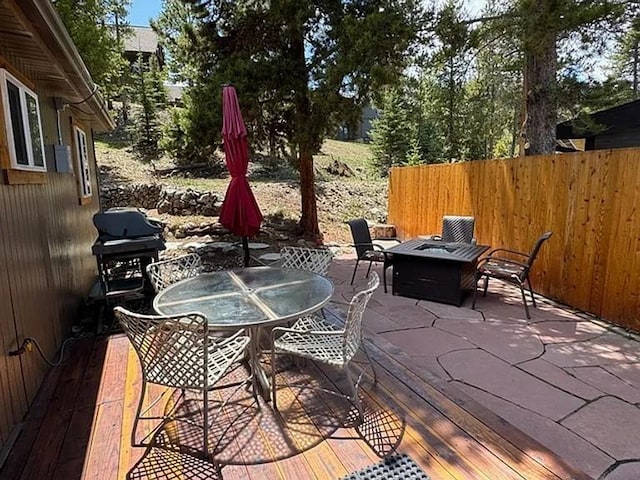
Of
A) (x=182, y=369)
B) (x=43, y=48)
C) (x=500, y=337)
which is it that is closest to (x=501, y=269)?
(x=500, y=337)

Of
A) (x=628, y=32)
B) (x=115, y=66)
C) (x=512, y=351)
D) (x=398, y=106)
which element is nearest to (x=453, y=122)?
(x=398, y=106)

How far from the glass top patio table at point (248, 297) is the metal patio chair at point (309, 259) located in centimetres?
34

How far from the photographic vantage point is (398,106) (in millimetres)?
15336

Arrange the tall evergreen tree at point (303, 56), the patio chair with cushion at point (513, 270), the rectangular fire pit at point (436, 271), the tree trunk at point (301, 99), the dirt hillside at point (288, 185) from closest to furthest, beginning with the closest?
1. the patio chair with cushion at point (513, 270)
2. the rectangular fire pit at point (436, 271)
3. the tall evergreen tree at point (303, 56)
4. the tree trunk at point (301, 99)
5. the dirt hillside at point (288, 185)

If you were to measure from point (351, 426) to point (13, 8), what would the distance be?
290 centimetres

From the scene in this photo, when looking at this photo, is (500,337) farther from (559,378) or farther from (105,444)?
(105,444)

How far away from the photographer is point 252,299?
270 centimetres

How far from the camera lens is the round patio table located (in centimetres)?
238

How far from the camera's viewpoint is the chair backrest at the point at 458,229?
571 centimetres

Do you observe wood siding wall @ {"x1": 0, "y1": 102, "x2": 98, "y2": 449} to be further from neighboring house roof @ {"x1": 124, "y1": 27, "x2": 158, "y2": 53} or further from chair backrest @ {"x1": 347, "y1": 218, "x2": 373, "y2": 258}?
neighboring house roof @ {"x1": 124, "y1": 27, "x2": 158, "y2": 53}

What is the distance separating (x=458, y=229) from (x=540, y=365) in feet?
9.43

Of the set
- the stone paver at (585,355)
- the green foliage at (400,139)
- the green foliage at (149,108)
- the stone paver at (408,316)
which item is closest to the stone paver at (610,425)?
the stone paver at (585,355)

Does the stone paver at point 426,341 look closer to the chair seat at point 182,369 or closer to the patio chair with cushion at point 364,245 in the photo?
the patio chair with cushion at point 364,245

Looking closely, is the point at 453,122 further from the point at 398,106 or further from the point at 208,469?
the point at 208,469
